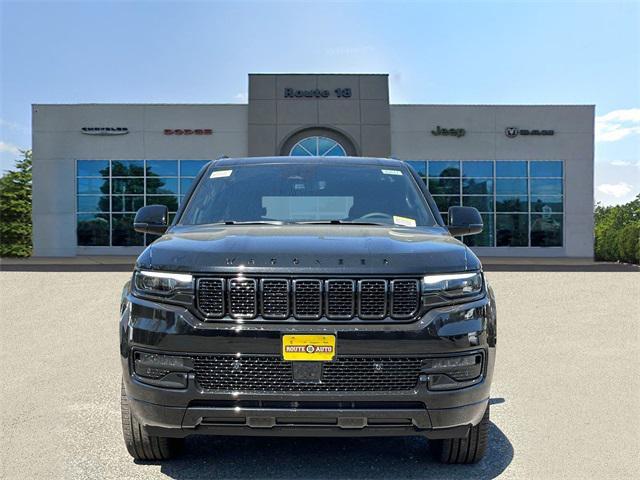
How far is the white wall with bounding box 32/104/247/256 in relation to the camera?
107 ft

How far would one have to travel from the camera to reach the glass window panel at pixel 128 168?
3306cm

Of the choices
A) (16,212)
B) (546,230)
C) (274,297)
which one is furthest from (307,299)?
(16,212)

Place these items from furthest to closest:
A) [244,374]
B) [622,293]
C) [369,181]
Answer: [622,293] → [369,181] → [244,374]

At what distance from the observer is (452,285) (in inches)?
142

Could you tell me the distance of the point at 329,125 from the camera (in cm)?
3216

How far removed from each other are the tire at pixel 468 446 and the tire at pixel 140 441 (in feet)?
5.32

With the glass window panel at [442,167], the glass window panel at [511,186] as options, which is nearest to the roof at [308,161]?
the glass window panel at [442,167]

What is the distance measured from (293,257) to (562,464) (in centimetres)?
210

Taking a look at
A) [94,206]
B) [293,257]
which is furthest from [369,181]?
[94,206]

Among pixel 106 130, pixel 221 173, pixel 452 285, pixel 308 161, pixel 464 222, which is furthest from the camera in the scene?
pixel 106 130

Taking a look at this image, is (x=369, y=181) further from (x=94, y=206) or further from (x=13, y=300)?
(x=94, y=206)

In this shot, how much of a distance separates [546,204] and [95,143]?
72.6ft

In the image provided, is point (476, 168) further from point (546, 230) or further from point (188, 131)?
point (188, 131)

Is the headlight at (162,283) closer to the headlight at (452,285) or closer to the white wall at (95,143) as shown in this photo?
the headlight at (452,285)
